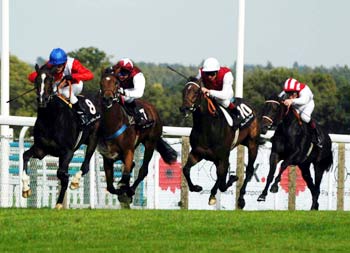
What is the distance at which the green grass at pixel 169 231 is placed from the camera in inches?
523

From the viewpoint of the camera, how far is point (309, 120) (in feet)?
66.9

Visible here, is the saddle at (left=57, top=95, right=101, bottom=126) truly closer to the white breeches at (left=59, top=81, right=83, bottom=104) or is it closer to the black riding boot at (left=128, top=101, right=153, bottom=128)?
the white breeches at (left=59, top=81, right=83, bottom=104)

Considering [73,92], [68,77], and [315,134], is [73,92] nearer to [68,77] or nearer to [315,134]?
[68,77]

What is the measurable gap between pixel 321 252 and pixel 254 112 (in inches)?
290

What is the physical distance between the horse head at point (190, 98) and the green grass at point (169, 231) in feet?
6.44

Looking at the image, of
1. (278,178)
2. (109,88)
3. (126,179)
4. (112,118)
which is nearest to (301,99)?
(278,178)

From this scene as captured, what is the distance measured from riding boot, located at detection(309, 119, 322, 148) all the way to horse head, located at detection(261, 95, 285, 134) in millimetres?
709

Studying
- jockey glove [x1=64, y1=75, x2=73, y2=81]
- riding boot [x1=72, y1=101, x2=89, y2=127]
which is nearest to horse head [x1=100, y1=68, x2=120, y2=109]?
riding boot [x1=72, y1=101, x2=89, y2=127]

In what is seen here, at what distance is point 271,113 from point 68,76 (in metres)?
3.71

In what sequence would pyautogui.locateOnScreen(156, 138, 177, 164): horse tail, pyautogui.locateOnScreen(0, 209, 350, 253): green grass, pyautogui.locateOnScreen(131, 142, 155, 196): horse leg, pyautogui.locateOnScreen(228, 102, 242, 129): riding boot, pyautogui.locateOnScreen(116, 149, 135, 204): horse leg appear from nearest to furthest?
1. pyautogui.locateOnScreen(0, 209, 350, 253): green grass
2. pyautogui.locateOnScreen(116, 149, 135, 204): horse leg
3. pyautogui.locateOnScreen(228, 102, 242, 129): riding boot
4. pyautogui.locateOnScreen(131, 142, 155, 196): horse leg
5. pyautogui.locateOnScreen(156, 138, 177, 164): horse tail

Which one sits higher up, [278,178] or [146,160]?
[146,160]

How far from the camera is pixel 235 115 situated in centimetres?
1945

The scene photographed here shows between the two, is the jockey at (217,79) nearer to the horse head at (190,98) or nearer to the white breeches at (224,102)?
the white breeches at (224,102)

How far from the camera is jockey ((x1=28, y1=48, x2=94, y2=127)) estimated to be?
55.7 feet
